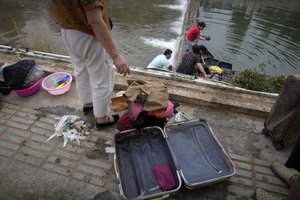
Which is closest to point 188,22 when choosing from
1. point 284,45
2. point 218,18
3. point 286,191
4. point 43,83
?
point 218,18

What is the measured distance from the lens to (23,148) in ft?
8.50

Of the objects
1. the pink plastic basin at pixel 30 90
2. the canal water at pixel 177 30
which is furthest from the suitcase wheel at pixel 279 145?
the canal water at pixel 177 30

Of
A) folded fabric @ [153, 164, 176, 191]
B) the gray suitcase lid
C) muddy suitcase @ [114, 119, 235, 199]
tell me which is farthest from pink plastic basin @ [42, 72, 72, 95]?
folded fabric @ [153, 164, 176, 191]

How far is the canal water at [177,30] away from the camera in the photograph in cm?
973

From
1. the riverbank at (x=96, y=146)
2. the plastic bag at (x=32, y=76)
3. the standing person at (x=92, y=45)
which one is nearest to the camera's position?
the standing person at (x=92, y=45)

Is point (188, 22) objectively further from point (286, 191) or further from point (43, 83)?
point (286, 191)

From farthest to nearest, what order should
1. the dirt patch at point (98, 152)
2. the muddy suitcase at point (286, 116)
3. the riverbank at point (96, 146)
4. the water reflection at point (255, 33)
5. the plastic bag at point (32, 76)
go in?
1. the water reflection at point (255, 33)
2. the plastic bag at point (32, 76)
3. the dirt patch at point (98, 152)
4. the muddy suitcase at point (286, 116)
5. the riverbank at point (96, 146)

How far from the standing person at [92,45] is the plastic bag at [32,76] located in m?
0.97

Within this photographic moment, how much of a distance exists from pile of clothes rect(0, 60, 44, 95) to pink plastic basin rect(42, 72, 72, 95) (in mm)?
150

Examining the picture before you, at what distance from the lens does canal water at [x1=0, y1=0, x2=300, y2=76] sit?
9727 millimetres

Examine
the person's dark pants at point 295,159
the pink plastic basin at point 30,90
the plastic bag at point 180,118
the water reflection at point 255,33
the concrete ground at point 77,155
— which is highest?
the person's dark pants at point 295,159

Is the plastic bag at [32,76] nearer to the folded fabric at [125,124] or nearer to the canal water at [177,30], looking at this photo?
the folded fabric at [125,124]

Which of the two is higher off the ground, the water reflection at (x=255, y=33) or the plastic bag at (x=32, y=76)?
the plastic bag at (x=32, y=76)

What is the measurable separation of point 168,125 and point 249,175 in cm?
106
